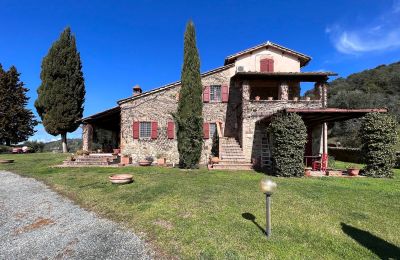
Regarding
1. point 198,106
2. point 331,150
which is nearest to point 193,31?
point 198,106

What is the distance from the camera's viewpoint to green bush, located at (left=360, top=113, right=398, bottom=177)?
36.5 feet

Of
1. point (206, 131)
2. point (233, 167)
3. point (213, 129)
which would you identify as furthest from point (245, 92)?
point (233, 167)

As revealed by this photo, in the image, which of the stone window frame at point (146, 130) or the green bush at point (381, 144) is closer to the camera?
the green bush at point (381, 144)

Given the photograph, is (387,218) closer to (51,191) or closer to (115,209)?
(115,209)

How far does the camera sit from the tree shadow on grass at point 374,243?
4.13 metres

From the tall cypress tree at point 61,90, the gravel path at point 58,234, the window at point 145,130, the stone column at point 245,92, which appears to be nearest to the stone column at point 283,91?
the stone column at point 245,92

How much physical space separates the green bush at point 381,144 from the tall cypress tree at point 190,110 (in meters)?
8.63

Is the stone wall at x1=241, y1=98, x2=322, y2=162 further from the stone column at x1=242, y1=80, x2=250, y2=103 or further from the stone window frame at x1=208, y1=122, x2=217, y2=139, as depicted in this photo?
the stone window frame at x1=208, y1=122, x2=217, y2=139

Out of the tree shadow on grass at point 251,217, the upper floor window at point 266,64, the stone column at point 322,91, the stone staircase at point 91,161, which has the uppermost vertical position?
the upper floor window at point 266,64

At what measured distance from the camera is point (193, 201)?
22.9 feet

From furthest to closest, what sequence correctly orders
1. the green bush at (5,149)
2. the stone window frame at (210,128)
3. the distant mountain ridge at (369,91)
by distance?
the distant mountain ridge at (369,91) → the green bush at (5,149) → the stone window frame at (210,128)

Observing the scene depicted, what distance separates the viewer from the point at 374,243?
14.8 feet

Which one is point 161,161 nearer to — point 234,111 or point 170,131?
point 170,131

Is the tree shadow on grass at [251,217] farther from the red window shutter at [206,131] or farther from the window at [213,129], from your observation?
the window at [213,129]
